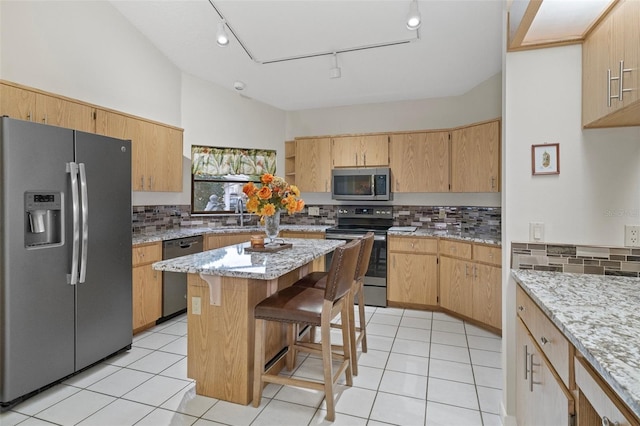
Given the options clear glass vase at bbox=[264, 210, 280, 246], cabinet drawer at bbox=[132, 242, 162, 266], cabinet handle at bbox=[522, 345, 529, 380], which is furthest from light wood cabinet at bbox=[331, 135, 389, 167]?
cabinet handle at bbox=[522, 345, 529, 380]

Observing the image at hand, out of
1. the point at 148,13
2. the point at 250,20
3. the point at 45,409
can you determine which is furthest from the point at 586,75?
the point at 148,13

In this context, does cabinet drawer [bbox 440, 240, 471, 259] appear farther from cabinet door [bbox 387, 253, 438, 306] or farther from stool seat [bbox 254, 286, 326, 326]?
stool seat [bbox 254, 286, 326, 326]

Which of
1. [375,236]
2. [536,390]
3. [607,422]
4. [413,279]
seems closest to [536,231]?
[536,390]

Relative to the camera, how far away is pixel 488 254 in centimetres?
333

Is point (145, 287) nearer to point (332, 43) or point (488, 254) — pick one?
point (332, 43)

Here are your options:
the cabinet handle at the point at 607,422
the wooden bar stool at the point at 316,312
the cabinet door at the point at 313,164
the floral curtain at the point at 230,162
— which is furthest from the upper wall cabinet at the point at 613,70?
the floral curtain at the point at 230,162

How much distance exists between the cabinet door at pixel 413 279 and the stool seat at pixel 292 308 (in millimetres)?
2038

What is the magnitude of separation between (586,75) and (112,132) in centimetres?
365

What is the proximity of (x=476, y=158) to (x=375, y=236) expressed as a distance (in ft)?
4.70

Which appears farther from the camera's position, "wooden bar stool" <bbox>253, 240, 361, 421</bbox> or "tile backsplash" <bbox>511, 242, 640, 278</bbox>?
"wooden bar stool" <bbox>253, 240, 361, 421</bbox>

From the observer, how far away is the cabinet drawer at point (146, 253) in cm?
316

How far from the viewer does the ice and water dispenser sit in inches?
85.7

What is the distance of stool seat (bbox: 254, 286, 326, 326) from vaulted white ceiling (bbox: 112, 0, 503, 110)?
2428 mm

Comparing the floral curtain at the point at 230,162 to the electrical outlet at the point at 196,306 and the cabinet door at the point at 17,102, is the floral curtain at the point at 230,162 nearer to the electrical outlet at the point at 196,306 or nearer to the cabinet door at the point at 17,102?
the cabinet door at the point at 17,102
